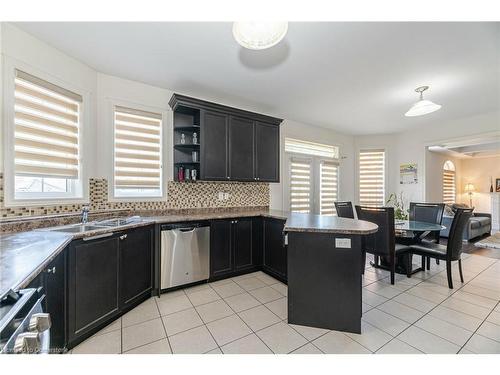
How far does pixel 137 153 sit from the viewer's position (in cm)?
292

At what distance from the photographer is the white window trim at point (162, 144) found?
2.74m

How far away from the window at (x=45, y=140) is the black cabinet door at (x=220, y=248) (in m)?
1.62

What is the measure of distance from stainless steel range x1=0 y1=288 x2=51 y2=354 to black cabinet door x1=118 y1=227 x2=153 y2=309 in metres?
1.19

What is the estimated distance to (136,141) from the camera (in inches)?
115

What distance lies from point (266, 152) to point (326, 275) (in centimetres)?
220

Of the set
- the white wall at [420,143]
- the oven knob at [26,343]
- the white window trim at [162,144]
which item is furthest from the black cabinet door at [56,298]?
the white wall at [420,143]

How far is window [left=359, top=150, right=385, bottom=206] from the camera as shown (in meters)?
5.45

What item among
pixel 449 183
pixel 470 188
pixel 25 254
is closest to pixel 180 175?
pixel 25 254

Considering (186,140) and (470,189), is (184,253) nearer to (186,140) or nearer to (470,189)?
(186,140)

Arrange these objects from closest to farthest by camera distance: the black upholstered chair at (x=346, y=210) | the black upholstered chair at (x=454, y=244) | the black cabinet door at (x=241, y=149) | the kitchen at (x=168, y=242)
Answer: the kitchen at (x=168, y=242) → the black upholstered chair at (x=454, y=244) → the black cabinet door at (x=241, y=149) → the black upholstered chair at (x=346, y=210)

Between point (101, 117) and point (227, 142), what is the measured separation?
5.23 feet

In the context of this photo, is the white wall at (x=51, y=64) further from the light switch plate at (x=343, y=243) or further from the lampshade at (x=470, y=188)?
the lampshade at (x=470, y=188)

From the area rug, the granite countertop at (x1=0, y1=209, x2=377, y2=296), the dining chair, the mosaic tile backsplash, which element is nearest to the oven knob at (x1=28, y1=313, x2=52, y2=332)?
the granite countertop at (x1=0, y1=209, x2=377, y2=296)

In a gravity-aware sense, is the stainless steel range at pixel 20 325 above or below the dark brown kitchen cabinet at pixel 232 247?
above
